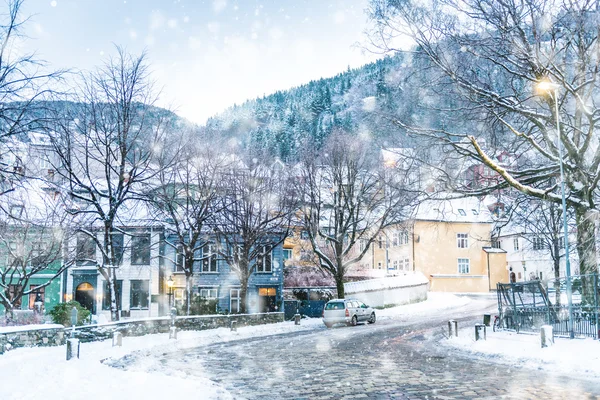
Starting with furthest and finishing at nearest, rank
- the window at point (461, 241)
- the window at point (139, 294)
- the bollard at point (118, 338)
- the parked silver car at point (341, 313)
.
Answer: the window at point (461, 241) → the window at point (139, 294) → the parked silver car at point (341, 313) → the bollard at point (118, 338)

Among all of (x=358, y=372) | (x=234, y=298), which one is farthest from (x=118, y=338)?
(x=234, y=298)

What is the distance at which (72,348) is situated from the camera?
18.3 meters

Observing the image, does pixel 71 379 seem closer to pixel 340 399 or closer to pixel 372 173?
pixel 340 399

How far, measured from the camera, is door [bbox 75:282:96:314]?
4797 centimetres

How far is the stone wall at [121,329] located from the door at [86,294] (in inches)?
701

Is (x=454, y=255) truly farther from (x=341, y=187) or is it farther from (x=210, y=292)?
(x=210, y=292)

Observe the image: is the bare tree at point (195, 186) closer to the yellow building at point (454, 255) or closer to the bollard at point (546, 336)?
the bollard at point (546, 336)

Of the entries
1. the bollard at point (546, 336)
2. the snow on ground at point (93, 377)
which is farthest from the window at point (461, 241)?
the bollard at point (546, 336)

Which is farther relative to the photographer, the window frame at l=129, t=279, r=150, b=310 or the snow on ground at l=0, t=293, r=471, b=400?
the window frame at l=129, t=279, r=150, b=310

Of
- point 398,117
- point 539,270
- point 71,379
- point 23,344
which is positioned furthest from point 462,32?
point 539,270

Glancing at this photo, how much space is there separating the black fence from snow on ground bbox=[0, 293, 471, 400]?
12998 mm

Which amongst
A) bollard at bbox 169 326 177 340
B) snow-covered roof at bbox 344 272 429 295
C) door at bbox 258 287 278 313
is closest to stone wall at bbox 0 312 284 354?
bollard at bbox 169 326 177 340

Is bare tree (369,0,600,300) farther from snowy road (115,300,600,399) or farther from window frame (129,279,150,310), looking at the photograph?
window frame (129,279,150,310)

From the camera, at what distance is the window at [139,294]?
4847cm
